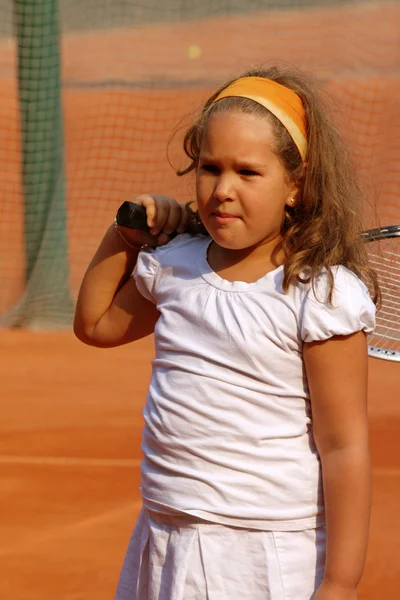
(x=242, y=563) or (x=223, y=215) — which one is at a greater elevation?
(x=223, y=215)

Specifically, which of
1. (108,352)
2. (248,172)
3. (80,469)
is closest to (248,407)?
(248,172)

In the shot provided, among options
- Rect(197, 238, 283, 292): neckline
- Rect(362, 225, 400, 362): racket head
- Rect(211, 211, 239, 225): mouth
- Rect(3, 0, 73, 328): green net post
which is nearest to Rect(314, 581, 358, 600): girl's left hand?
Rect(197, 238, 283, 292): neckline

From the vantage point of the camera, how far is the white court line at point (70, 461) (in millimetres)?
4430

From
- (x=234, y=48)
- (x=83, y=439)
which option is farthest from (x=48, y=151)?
(x=234, y=48)

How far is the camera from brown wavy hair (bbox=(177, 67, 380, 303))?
5.62 ft

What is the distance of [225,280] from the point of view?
175 centimetres

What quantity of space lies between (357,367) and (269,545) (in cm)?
32

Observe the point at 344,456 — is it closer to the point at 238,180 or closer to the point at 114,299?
the point at 238,180

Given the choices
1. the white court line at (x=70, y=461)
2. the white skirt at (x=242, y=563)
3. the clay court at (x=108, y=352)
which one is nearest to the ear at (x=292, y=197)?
the white skirt at (x=242, y=563)

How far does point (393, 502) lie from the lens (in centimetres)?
398

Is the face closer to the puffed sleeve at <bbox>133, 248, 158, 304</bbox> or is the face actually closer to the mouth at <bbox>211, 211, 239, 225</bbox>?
the mouth at <bbox>211, 211, 239, 225</bbox>

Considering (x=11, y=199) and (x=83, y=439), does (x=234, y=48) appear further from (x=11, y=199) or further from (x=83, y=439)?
(x=83, y=439)

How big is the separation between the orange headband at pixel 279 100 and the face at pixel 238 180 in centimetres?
4

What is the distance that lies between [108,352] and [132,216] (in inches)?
190
